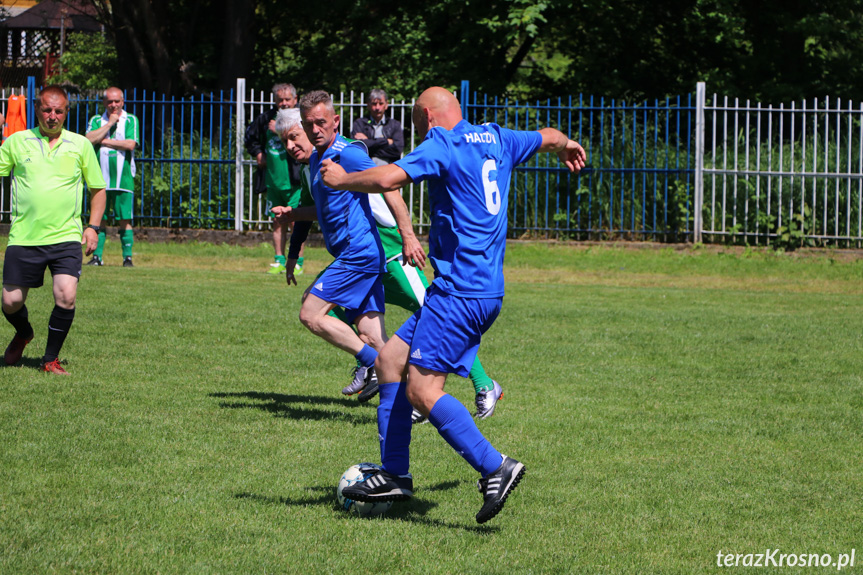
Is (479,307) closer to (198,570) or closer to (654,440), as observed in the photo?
(198,570)

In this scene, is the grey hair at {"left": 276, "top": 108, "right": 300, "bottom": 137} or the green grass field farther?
the grey hair at {"left": 276, "top": 108, "right": 300, "bottom": 137}

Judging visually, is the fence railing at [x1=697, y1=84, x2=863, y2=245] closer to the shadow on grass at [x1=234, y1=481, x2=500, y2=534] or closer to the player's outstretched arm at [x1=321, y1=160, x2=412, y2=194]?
the shadow on grass at [x1=234, y1=481, x2=500, y2=534]

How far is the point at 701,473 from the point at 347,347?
2364 millimetres

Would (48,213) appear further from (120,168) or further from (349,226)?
(120,168)

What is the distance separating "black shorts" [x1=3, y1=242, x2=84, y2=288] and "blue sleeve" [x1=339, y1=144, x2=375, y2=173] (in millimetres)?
2610

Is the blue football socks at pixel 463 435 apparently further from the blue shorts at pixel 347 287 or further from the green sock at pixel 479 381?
the blue shorts at pixel 347 287

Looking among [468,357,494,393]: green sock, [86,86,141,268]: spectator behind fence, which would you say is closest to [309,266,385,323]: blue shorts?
[468,357,494,393]: green sock

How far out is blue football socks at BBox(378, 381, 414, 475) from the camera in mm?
4703

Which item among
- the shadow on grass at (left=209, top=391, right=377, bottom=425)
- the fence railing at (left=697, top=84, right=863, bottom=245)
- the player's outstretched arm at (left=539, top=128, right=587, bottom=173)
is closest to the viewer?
the player's outstretched arm at (left=539, top=128, right=587, bottom=173)

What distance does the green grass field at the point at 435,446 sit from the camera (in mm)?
4270

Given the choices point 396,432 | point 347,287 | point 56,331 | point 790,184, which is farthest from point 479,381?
point 790,184

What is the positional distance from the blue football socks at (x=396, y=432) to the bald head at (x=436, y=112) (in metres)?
1.18

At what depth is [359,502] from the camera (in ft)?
15.4

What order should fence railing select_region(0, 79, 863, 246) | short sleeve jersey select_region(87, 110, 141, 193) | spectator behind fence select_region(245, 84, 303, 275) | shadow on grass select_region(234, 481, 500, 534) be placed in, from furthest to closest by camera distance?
1. fence railing select_region(0, 79, 863, 246)
2. short sleeve jersey select_region(87, 110, 141, 193)
3. spectator behind fence select_region(245, 84, 303, 275)
4. shadow on grass select_region(234, 481, 500, 534)
